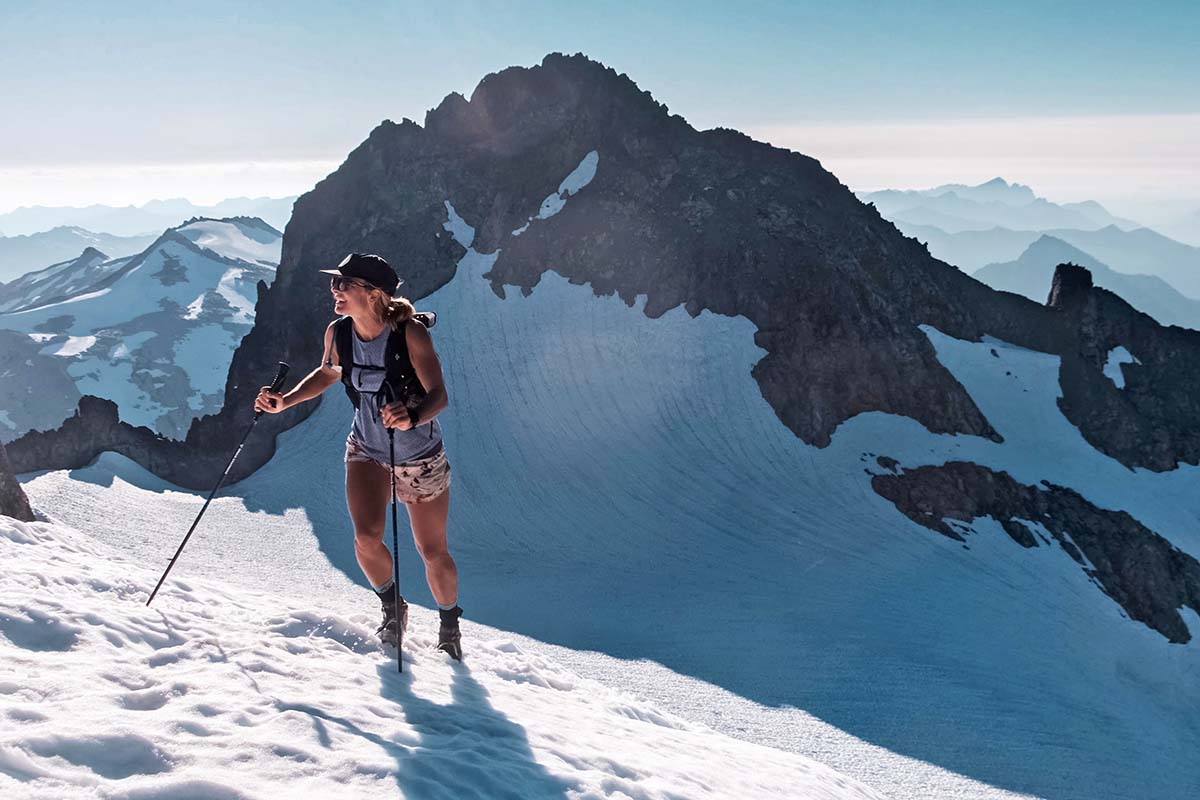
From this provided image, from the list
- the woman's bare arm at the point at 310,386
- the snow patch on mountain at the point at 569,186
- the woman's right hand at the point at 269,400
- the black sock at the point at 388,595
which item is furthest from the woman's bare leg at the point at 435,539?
the snow patch on mountain at the point at 569,186

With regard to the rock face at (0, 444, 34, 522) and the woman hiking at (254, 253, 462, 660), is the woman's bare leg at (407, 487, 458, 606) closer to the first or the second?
the woman hiking at (254, 253, 462, 660)

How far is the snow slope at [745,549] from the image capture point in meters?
20.5

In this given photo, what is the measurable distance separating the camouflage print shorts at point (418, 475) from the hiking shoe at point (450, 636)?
1810mm

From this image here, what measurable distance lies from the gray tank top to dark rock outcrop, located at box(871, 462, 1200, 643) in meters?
32.8

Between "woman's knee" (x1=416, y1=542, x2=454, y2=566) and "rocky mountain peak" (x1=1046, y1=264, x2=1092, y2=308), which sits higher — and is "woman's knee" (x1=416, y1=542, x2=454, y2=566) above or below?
below

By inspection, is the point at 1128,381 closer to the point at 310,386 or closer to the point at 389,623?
the point at 389,623

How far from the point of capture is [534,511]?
33688mm

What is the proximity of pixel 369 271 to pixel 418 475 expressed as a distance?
→ 1.96 m

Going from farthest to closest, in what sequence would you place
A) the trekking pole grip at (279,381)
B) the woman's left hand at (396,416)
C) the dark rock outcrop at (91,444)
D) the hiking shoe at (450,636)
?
the dark rock outcrop at (91,444), the hiking shoe at (450,636), the trekking pole grip at (279,381), the woman's left hand at (396,416)

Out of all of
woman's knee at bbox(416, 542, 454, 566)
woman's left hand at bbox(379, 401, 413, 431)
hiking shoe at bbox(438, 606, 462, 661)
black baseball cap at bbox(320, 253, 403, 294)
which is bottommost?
hiking shoe at bbox(438, 606, 462, 661)

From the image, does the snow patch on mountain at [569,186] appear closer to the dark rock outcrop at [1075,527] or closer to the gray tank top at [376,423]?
the dark rock outcrop at [1075,527]

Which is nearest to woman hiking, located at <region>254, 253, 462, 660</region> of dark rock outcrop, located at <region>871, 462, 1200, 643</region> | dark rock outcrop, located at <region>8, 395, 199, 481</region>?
dark rock outcrop, located at <region>871, 462, 1200, 643</region>

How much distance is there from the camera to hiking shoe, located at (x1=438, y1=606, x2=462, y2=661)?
8094mm

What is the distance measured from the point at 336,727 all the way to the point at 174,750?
1157 mm
